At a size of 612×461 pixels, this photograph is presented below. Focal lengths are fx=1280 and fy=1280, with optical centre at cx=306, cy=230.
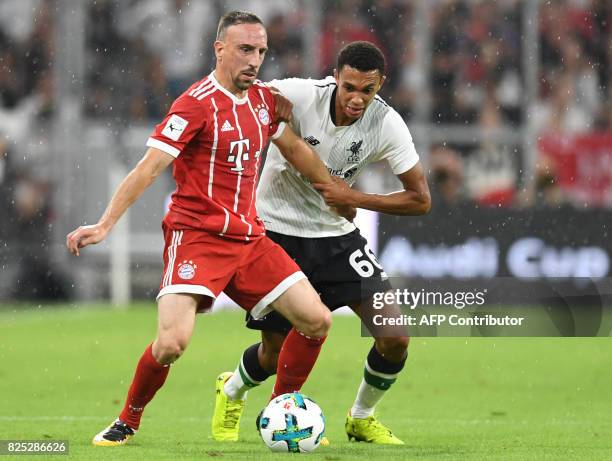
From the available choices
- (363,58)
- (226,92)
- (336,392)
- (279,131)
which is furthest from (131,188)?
(336,392)

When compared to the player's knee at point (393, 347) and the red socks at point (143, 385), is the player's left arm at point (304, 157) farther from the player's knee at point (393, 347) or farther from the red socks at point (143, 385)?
the red socks at point (143, 385)

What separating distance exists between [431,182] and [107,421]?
331 inches

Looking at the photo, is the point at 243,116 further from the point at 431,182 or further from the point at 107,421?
the point at 431,182

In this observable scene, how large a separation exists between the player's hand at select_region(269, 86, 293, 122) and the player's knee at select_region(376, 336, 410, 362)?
132cm

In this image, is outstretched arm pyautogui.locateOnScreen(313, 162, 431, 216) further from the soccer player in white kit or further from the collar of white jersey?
the collar of white jersey

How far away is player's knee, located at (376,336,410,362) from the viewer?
699 cm

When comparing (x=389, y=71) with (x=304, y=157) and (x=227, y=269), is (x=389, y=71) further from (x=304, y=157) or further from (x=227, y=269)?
(x=227, y=269)

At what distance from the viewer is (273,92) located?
6.87 metres

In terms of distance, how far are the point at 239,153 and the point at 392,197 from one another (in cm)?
95

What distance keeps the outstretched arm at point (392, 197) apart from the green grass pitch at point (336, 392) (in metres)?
1.28

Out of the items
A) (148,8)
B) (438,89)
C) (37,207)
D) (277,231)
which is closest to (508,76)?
(438,89)

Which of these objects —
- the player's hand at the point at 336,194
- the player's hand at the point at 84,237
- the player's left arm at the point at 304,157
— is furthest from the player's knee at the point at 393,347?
the player's hand at the point at 84,237

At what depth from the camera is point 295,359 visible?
275 inches

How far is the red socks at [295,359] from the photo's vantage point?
6930 millimetres
